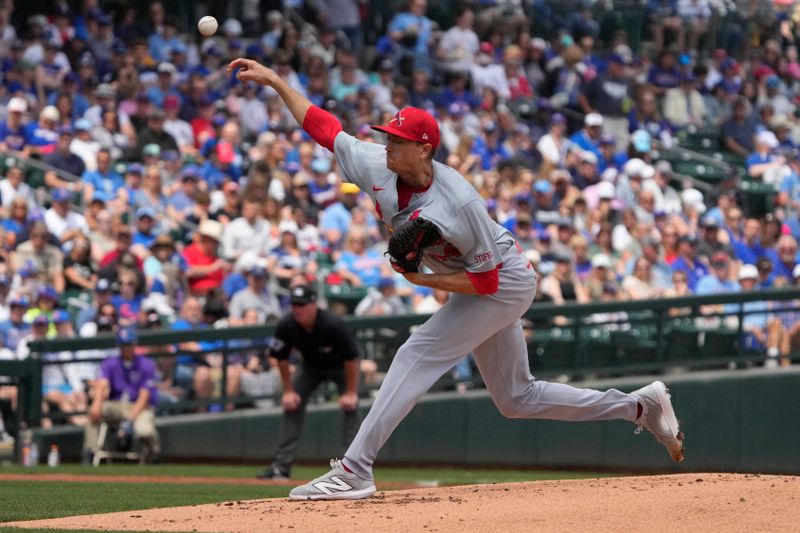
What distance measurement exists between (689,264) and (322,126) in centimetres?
914

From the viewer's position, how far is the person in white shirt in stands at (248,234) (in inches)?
560

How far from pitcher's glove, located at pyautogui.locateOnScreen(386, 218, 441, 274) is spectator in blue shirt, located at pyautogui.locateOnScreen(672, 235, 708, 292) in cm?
914

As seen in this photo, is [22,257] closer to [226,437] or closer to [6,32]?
[226,437]

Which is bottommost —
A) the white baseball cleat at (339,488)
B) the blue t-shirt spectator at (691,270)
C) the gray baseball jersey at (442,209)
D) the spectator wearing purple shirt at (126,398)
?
the white baseball cleat at (339,488)

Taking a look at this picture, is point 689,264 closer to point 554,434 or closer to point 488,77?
point 554,434

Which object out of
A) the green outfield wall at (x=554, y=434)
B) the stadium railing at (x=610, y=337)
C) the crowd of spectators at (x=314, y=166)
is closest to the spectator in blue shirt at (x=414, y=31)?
the crowd of spectators at (x=314, y=166)

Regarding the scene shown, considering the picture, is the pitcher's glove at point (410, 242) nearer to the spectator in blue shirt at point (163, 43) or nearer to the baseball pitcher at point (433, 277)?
the baseball pitcher at point (433, 277)

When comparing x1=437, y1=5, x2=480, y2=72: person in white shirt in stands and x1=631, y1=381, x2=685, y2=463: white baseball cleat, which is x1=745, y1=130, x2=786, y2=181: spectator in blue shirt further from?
x1=631, y1=381, x2=685, y2=463: white baseball cleat

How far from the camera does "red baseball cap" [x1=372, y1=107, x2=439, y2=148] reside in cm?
655

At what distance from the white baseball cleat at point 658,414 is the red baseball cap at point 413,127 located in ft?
6.04

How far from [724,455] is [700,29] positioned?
12.8m

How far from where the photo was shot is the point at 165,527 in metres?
6.32

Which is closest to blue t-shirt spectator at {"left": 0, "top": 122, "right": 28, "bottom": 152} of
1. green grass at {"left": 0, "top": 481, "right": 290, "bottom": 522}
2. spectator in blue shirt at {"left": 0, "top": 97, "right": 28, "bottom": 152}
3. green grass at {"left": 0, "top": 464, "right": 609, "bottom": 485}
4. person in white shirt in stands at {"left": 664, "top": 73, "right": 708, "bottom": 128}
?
spectator in blue shirt at {"left": 0, "top": 97, "right": 28, "bottom": 152}

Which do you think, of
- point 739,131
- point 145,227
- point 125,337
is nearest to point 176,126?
point 145,227
